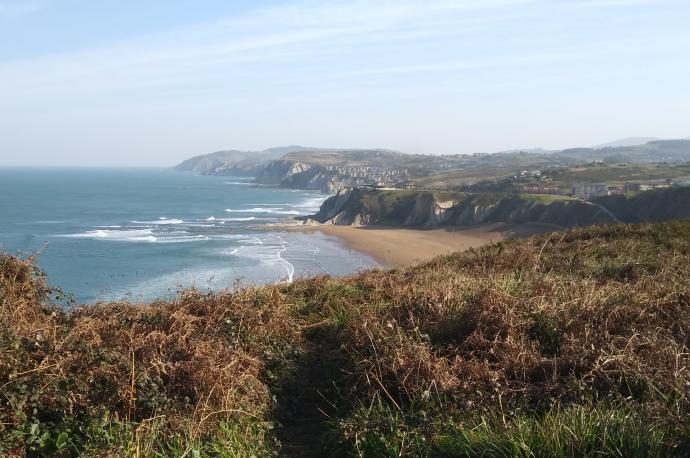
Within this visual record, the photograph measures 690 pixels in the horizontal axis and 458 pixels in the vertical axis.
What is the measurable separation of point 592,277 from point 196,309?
6579mm

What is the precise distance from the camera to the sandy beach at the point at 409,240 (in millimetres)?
47844

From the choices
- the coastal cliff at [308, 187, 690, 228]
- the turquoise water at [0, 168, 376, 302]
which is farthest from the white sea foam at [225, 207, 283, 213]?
the coastal cliff at [308, 187, 690, 228]

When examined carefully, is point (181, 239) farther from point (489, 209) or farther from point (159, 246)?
point (489, 209)

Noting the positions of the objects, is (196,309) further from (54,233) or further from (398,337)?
(54,233)

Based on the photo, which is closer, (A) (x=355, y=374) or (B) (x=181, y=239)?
(A) (x=355, y=374)

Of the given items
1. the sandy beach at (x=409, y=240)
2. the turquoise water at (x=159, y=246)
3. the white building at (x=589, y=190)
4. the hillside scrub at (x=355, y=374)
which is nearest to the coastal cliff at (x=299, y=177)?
the turquoise water at (x=159, y=246)

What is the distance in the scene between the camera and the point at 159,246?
52.2 metres

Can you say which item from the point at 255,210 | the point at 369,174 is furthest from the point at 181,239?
the point at 369,174

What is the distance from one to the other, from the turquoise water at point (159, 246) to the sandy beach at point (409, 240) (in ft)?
8.11

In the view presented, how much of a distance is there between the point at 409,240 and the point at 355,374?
53.0 meters

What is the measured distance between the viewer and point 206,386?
4789mm

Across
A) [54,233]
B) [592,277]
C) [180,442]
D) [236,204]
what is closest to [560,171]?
[236,204]

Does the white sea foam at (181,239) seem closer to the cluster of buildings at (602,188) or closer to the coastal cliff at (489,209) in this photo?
the coastal cliff at (489,209)

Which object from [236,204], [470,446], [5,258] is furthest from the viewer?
[236,204]
